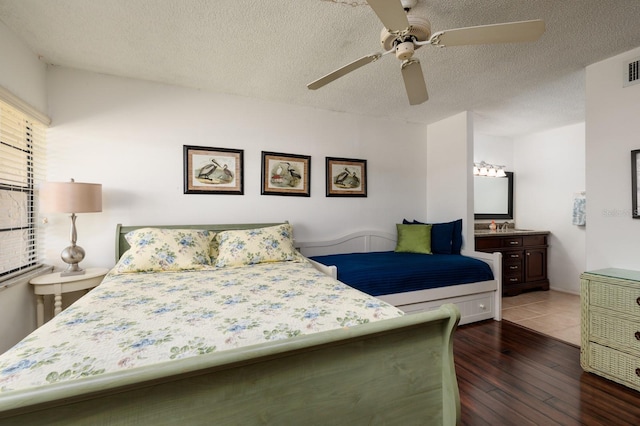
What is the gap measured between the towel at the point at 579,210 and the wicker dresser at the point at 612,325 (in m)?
2.20

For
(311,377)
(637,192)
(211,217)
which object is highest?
(637,192)

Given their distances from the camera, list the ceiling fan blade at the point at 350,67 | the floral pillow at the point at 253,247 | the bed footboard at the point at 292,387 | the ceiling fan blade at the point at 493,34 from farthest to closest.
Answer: the floral pillow at the point at 253,247 → the ceiling fan blade at the point at 350,67 → the ceiling fan blade at the point at 493,34 → the bed footboard at the point at 292,387

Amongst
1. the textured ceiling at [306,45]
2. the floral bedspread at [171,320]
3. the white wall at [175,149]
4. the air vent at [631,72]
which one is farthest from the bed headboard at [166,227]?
the air vent at [631,72]

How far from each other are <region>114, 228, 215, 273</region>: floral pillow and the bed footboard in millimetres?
1571

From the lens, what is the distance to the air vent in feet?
7.09

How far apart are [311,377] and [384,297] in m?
1.72

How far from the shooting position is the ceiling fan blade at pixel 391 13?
119 centimetres

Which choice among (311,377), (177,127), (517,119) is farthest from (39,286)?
(517,119)

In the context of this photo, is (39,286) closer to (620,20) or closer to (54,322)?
(54,322)

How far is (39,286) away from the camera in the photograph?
6.86 feet

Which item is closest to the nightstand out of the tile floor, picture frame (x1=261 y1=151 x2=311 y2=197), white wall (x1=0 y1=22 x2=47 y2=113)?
white wall (x1=0 y1=22 x2=47 y2=113)

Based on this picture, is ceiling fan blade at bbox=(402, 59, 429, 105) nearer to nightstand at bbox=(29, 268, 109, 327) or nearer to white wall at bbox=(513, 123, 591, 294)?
nightstand at bbox=(29, 268, 109, 327)

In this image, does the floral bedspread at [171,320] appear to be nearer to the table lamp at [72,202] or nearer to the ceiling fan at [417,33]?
the table lamp at [72,202]

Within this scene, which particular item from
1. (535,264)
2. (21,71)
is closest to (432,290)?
(535,264)
